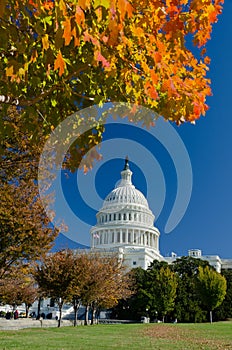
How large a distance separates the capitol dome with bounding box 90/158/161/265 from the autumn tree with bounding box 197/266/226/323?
40.2 m

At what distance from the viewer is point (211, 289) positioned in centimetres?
5738

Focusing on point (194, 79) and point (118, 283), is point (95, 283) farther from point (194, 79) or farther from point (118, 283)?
point (194, 79)

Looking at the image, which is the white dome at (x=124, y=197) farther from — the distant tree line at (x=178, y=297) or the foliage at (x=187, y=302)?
the foliage at (x=187, y=302)

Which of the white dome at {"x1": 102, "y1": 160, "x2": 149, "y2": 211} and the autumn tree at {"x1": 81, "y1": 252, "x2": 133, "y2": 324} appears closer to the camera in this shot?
the autumn tree at {"x1": 81, "y1": 252, "x2": 133, "y2": 324}

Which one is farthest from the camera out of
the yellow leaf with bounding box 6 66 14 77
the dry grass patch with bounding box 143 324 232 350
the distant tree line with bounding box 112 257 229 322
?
the distant tree line with bounding box 112 257 229 322

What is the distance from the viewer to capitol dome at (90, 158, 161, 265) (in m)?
105

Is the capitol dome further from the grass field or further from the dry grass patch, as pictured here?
the grass field

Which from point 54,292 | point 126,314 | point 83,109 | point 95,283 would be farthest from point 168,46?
point 126,314

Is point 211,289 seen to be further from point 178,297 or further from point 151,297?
point 151,297

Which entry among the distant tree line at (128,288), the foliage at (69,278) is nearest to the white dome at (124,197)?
the distant tree line at (128,288)

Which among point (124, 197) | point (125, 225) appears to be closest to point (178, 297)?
point (125, 225)

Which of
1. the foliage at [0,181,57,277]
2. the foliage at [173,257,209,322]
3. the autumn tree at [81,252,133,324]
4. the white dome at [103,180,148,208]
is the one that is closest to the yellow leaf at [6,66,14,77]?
the foliage at [0,181,57,277]

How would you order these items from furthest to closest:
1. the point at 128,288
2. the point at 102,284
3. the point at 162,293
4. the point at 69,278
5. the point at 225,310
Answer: the point at 225,310 → the point at 128,288 → the point at 162,293 → the point at 102,284 → the point at 69,278

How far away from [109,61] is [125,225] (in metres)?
102
